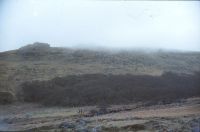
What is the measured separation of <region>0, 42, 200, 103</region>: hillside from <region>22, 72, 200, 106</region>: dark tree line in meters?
1.41

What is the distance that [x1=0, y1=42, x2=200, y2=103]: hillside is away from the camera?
39219mm

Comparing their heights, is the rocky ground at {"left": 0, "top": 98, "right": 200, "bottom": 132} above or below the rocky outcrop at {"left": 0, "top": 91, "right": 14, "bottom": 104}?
below

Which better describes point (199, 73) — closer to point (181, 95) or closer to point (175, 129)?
point (181, 95)

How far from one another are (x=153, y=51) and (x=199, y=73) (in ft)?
34.7

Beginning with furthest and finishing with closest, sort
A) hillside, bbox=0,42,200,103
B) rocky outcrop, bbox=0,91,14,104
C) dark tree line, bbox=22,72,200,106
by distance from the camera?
1. hillside, bbox=0,42,200,103
2. dark tree line, bbox=22,72,200,106
3. rocky outcrop, bbox=0,91,14,104

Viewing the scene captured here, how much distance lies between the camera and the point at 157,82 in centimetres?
3856

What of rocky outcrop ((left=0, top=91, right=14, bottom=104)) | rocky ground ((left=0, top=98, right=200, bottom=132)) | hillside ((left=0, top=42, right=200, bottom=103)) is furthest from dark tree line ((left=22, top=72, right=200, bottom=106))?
rocky ground ((left=0, top=98, right=200, bottom=132))

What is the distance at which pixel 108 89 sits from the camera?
35875 millimetres

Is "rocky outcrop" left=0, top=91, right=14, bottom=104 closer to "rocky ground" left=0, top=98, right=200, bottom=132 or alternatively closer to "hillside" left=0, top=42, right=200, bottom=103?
"hillside" left=0, top=42, right=200, bottom=103

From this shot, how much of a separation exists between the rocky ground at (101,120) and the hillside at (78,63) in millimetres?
7323

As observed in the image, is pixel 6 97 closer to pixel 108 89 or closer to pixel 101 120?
pixel 108 89

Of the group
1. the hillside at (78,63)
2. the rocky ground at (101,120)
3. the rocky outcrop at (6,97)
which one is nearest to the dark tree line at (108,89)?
the hillside at (78,63)

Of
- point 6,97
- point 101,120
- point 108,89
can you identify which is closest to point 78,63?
point 108,89

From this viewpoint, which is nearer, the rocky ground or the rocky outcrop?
the rocky ground
